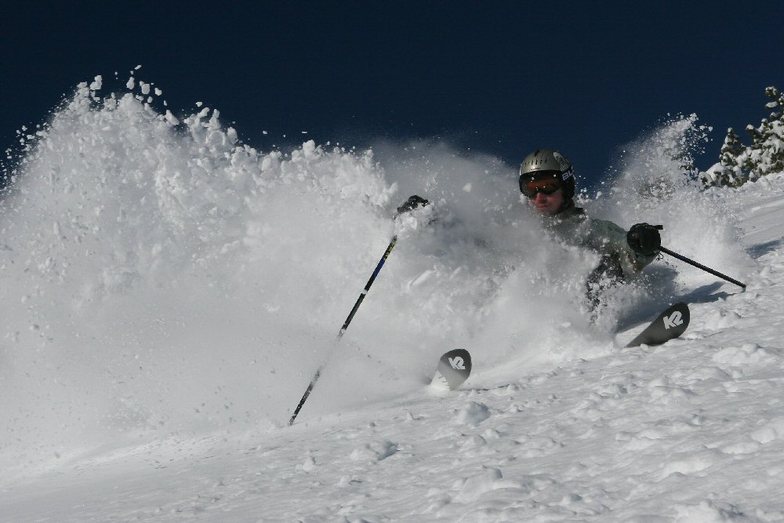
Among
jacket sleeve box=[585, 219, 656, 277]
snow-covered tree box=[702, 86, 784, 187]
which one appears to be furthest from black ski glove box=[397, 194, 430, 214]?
snow-covered tree box=[702, 86, 784, 187]

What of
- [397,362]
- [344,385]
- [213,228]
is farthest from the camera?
[213,228]

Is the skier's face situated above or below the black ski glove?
below

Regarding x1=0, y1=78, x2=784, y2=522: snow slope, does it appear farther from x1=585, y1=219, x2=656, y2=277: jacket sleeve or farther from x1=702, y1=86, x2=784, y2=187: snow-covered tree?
x1=702, y1=86, x2=784, y2=187: snow-covered tree

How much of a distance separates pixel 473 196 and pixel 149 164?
4.25 meters

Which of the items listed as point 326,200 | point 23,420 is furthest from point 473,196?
point 23,420

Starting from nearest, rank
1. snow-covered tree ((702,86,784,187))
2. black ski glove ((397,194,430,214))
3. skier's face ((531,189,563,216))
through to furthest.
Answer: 1. black ski glove ((397,194,430,214))
2. skier's face ((531,189,563,216))
3. snow-covered tree ((702,86,784,187))

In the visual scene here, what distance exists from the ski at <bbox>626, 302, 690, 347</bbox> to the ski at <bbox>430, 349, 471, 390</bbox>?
1.39 meters

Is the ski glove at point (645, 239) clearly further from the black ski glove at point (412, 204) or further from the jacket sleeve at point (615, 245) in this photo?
the black ski glove at point (412, 204)

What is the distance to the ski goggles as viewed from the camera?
6.45 meters

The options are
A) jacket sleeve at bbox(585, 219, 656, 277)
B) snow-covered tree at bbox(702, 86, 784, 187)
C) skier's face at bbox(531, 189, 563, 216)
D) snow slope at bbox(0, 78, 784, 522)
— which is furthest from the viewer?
snow-covered tree at bbox(702, 86, 784, 187)

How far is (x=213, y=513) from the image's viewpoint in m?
2.92

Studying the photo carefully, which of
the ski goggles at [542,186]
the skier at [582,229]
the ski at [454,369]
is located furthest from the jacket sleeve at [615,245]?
the ski at [454,369]

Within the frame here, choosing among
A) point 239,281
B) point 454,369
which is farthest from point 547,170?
point 239,281

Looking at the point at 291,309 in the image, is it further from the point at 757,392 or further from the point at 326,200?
the point at 757,392
